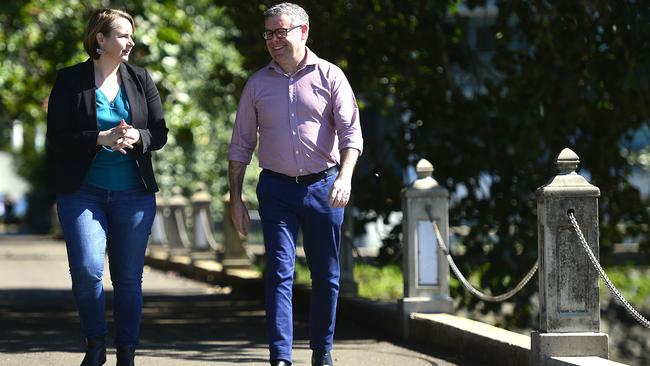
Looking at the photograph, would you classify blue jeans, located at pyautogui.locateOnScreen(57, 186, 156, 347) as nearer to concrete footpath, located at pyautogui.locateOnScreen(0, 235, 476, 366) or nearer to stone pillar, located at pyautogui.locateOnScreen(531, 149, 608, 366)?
concrete footpath, located at pyautogui.locateOnScreen(0, 235, 476, 366)

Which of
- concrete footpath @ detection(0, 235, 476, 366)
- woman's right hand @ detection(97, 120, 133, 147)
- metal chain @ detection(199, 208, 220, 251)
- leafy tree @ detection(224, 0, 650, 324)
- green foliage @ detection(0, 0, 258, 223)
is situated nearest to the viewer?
woman's right hand @ detection(97, 120, 133, 147)

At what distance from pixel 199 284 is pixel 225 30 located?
18173 millimetres

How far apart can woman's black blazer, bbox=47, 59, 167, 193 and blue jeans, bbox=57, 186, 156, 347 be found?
0.30ft

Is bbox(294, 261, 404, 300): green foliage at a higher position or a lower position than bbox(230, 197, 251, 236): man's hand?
lower

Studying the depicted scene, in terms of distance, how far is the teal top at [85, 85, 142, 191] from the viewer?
283 inches

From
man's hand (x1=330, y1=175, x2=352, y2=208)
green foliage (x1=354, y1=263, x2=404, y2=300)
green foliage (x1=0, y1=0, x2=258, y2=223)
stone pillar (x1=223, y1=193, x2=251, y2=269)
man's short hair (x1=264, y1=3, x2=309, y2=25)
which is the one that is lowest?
green foliage (x1=354, y1=263, x2=404, y2=300)

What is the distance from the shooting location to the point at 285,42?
288 inches

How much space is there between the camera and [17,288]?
64.5 ft

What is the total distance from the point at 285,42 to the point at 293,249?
1.04 metres

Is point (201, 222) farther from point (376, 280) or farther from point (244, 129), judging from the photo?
point (244, 129)

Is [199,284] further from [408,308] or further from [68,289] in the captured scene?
[408,308]

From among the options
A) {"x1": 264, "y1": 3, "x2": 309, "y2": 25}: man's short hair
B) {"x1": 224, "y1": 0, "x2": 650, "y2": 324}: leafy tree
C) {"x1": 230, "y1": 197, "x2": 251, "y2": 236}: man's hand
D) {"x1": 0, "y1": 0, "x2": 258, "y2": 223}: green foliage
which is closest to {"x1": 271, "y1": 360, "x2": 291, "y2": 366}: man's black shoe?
{"x1": 230, "y1": 197, "x2": 251, "y2": 236}: man's hand

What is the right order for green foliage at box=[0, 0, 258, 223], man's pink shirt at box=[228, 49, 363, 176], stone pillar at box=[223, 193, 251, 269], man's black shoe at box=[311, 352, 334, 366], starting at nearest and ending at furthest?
1. man's pink shirt at box=[228, 49, 363, 176]
2. man's black shoe at box=[311, 352, 334, 366]
3. green foliage at box=[0, 0, 258, 223]
4. stone pillar at box=[223, 193, 251, 269]

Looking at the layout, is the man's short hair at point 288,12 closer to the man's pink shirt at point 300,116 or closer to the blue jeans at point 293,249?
the man's pink shirt at point 300,116
